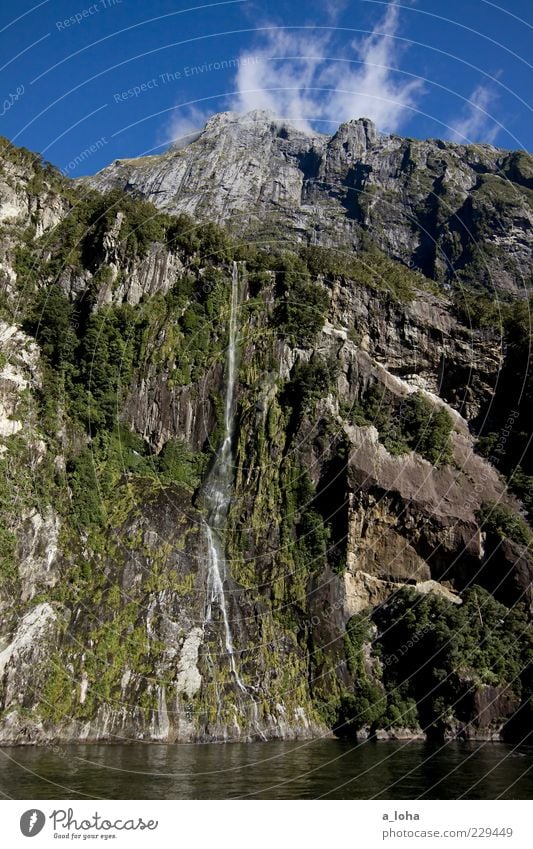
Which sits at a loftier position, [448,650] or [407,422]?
[407,422]

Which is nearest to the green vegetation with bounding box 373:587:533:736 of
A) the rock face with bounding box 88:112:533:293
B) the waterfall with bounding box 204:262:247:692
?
the waterfall with bounding box 204:262:247:692

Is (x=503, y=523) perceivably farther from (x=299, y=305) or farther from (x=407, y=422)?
(x=299, y=305)

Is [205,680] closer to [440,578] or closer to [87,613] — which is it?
[87,613]

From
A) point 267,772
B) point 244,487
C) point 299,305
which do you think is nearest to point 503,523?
point 244,487

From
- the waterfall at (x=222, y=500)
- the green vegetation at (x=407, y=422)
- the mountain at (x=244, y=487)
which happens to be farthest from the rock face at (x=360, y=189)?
the green vegetation at (x=407, y=422)

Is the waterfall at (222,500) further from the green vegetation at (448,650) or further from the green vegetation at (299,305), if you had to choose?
the green vegetation at (448,650)

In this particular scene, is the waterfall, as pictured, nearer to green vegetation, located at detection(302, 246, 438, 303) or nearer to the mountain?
the mountain
